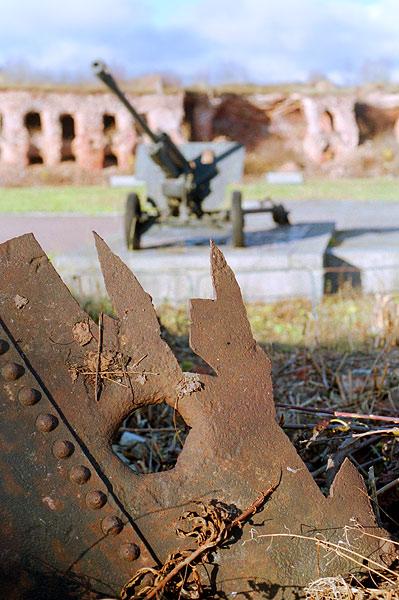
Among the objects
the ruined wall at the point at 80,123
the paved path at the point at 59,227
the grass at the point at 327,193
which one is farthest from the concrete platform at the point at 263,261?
the ruined wall at the point at 80,123

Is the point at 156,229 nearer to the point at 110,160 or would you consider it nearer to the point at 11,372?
the point at 11,372

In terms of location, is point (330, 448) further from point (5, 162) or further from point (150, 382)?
point (5, 162)

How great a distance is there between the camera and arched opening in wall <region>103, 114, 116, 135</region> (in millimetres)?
28344

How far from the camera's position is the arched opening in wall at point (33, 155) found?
27906 millimetres

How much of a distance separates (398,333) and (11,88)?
2748 centimetres

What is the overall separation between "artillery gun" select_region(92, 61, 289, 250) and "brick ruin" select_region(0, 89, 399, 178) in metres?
20.2

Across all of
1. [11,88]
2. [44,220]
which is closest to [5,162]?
[11,88]

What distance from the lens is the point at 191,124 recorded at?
2947 centimetres

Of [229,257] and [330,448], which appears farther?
[229,257]

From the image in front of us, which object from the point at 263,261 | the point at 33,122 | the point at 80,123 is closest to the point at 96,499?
the point at 263,261

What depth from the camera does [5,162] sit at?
27.4 metres

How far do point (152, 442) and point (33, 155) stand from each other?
91.5ft

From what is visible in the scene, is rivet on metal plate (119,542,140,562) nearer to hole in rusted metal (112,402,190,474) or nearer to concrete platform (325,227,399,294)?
hole in rusted metal (112,402,190,474)

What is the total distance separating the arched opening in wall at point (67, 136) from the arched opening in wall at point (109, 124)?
167 centimetres
